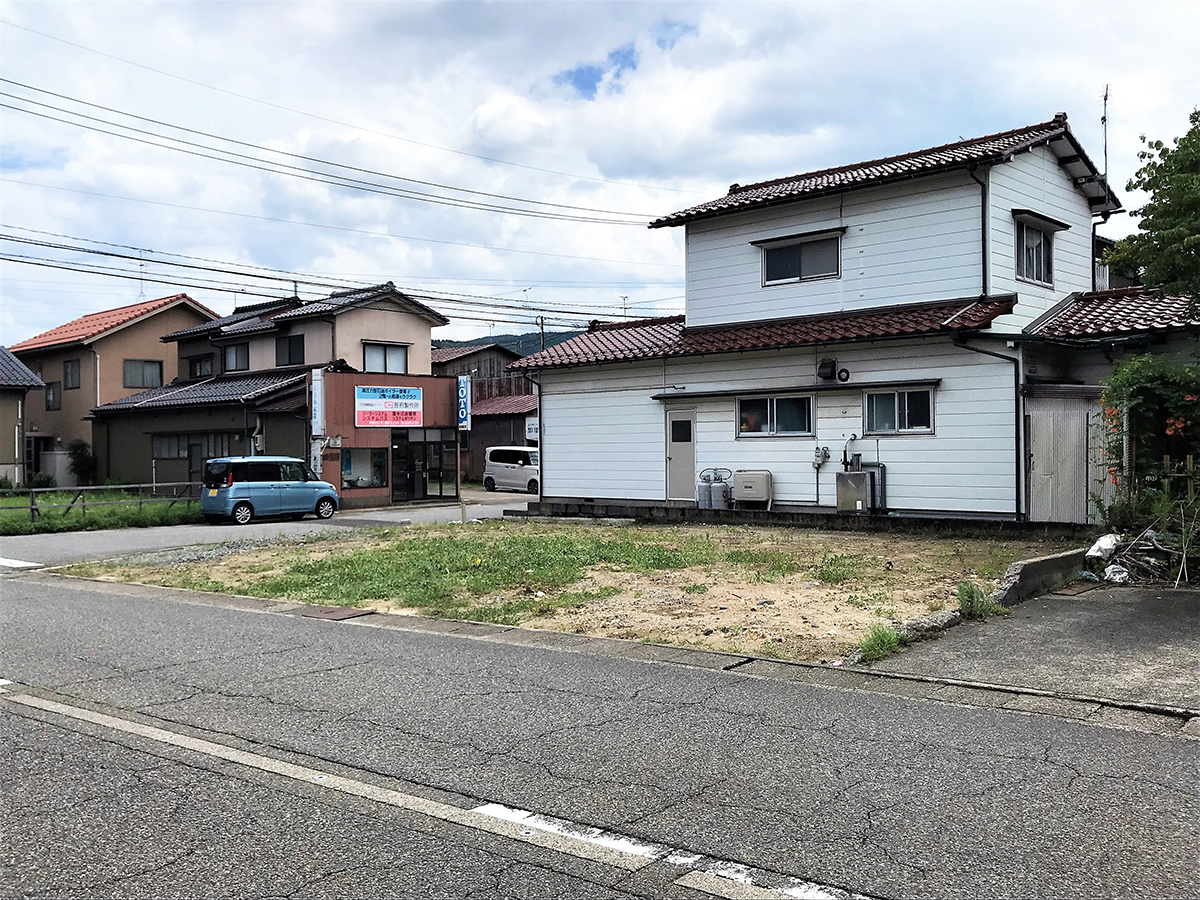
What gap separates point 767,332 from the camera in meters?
20.2

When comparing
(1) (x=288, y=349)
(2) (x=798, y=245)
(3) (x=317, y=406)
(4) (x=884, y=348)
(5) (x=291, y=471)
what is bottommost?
(5) (x=291, y=471)

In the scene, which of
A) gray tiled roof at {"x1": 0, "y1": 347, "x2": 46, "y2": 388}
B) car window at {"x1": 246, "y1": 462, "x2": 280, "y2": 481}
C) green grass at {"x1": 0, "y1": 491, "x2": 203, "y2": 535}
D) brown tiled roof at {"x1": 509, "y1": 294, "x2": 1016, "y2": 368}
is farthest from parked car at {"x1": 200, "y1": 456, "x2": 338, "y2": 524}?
gray tiled roof at {"x1": 0, "y1": 347, "x2": 46, "y2": 388}

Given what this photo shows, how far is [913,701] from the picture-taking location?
6766mm

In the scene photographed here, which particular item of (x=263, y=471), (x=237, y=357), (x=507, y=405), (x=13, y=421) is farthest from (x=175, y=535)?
(x=507, y=405)

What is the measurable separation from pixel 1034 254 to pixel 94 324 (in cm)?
3830

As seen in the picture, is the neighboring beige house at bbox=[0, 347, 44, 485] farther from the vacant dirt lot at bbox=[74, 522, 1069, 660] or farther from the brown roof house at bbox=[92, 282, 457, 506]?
the vacant dirt lot at bbox=[74, 522, 1069, 660]

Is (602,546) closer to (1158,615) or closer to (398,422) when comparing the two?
(1158,615)

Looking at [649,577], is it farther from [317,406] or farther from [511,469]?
[511,469]

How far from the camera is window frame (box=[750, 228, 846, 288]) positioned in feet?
65.1

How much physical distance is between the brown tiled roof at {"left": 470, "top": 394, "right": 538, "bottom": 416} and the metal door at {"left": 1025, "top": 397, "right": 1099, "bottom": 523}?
96.5 feet

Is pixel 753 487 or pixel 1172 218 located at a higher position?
pixel 1172 218

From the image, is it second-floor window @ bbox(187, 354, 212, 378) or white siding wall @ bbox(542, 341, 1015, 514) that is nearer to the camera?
white siding wall @ bbox(542, 341, 1015, 514)

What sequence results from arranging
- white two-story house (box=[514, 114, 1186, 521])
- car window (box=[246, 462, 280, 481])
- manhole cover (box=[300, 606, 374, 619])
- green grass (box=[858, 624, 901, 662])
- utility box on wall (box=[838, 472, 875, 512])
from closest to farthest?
1. green grass (box=[858, 624, 901, 662])
2. manhole cover (box=[300, 606, 374, 619])
3. white two-story house (box=[514, 114, 1186, 521])
4. utility box on wall (box=[838, 472, 875, 512])
5. car window (box=[246, 462, 280, 481])

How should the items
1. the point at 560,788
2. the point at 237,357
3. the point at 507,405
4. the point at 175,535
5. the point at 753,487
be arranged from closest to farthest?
the point at 560,788 < the point at 753,487 < the point at 175,535 < the point at 237,357 < the point at 507,405
